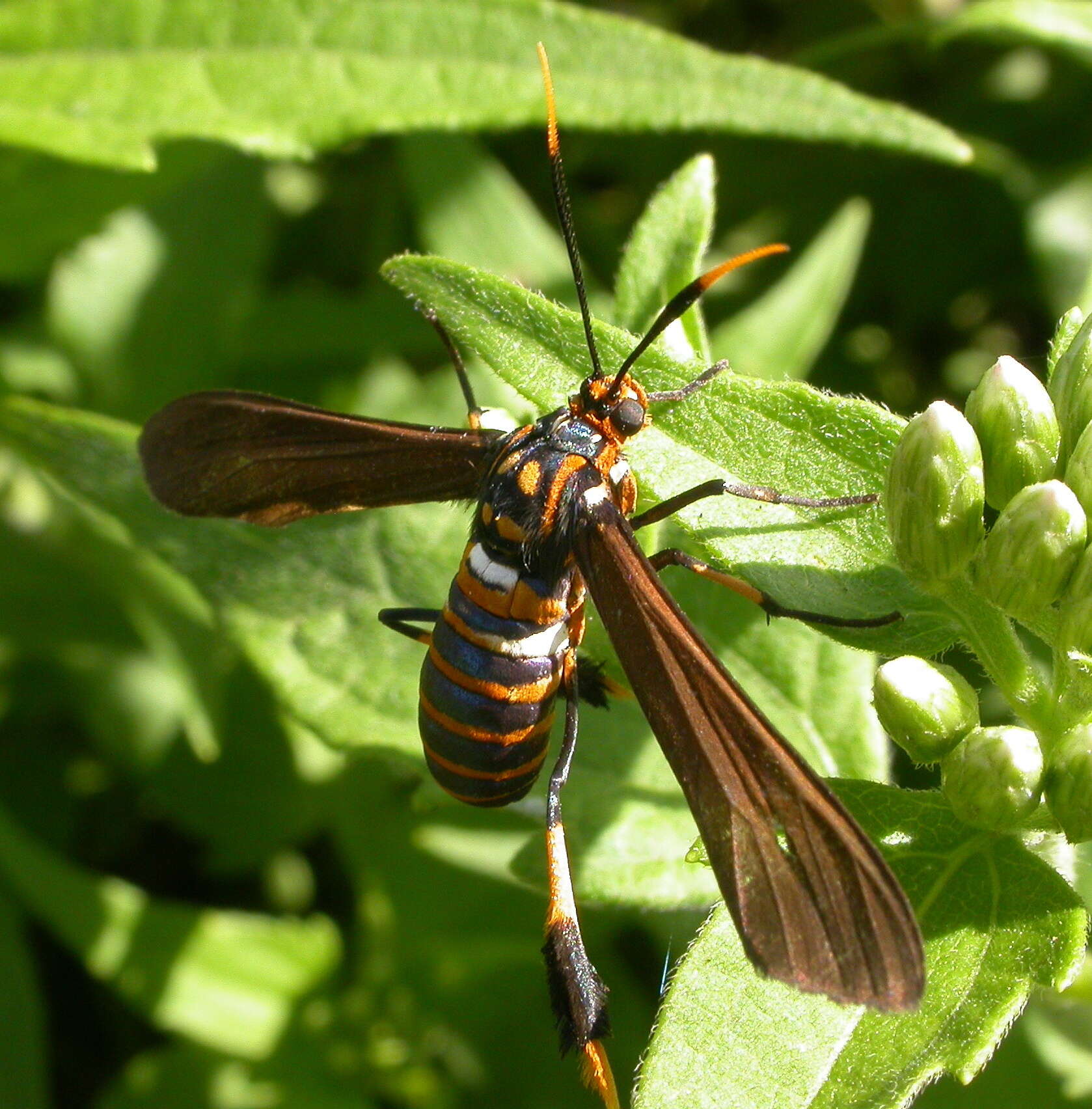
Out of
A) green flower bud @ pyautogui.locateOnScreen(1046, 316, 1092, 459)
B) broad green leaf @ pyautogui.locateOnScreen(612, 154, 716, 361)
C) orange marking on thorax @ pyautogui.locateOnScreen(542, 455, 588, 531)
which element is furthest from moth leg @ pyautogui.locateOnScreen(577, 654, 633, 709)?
green flower bud @ pyautogui.locateOnScreen(1046, 316, 1092, 459)

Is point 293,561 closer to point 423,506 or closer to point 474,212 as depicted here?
point 423,506

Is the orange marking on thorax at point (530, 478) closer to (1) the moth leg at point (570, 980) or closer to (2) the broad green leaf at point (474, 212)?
(1) the moth leg at point (570, 980)

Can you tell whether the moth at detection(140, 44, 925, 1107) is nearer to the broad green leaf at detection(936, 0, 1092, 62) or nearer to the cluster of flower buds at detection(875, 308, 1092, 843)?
the cluster of flower buds at detection(875, 308, 1092, 843)

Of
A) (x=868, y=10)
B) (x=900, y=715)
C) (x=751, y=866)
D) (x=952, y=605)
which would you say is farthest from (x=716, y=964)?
(x=868, y=10)

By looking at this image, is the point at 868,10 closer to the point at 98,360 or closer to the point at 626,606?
the point at 98,360

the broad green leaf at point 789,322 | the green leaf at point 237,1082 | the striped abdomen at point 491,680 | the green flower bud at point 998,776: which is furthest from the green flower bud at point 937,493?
the green leaf at point 237,1082

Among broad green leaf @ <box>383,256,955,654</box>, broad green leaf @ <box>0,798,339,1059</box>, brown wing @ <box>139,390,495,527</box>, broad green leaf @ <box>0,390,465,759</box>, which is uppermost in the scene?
broad green leaf @ <box>383,256,955,654</box>

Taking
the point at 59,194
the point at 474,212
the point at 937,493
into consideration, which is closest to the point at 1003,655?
the point at 937,493
